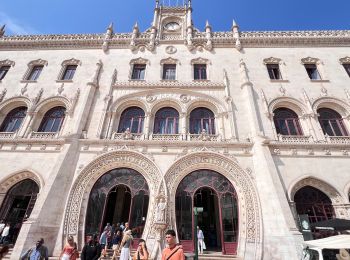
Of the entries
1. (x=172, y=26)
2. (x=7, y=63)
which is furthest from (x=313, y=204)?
(x=7, y=63)

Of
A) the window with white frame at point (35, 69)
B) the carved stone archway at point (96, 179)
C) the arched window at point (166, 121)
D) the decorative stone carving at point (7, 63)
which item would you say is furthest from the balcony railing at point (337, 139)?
the decorative stone carving at point (7, 63)

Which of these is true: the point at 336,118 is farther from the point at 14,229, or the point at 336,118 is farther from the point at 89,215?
the point at 14,229

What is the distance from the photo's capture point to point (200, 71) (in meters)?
18.3

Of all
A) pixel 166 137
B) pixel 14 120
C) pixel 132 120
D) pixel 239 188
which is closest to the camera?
pixel 239 188

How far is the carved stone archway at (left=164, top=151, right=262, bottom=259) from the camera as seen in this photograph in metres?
10.7

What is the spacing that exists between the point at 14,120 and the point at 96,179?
880 cm

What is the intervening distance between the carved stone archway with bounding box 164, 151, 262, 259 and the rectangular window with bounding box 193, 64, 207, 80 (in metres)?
7.58

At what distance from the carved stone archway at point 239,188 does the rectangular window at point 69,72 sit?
12569mm

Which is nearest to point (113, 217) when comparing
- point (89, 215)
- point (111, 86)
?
point (89, 215)

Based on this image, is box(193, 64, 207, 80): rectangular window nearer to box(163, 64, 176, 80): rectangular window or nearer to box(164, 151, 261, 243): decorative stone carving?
box(163, 64, 176, 80): rectangular window

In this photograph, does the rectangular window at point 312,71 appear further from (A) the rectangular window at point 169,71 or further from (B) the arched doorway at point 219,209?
(B) the arched doorway at point 219,209

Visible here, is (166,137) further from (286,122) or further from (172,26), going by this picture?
(172,26)

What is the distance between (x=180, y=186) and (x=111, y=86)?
9.47 metres

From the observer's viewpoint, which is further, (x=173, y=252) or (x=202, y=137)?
(x=202, y=137)
